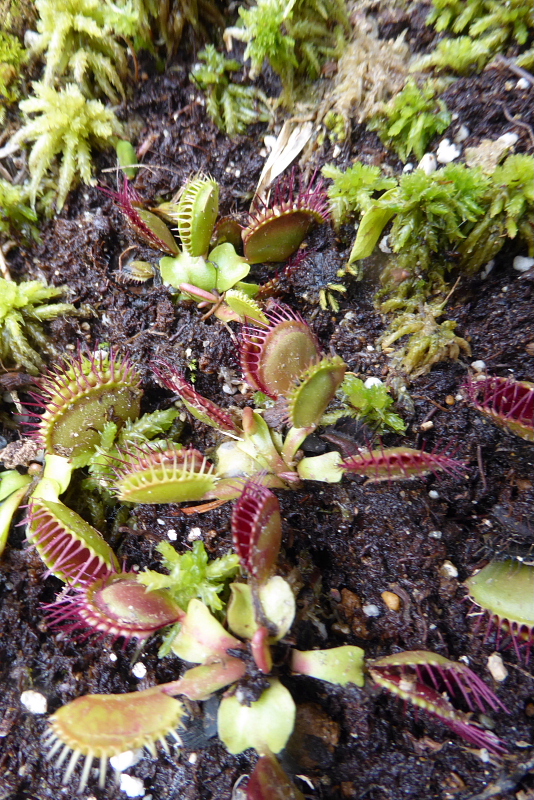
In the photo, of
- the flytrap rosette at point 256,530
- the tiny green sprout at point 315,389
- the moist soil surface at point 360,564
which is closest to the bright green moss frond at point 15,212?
the moist soil surface at point 360,564

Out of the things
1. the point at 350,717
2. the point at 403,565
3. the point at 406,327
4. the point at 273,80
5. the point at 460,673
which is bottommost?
the point at 350,717

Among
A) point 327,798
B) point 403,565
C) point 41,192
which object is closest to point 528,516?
point 403,565

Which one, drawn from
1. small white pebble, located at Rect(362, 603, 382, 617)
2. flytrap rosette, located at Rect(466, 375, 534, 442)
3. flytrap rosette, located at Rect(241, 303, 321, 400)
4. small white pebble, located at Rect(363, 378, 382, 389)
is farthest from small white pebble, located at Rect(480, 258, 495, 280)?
small white pebble, located at Rect(362, 603, 382, 617)

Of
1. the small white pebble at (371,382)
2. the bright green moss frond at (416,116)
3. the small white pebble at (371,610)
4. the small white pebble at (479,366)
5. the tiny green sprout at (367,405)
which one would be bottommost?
the small white pebble at (371,610)

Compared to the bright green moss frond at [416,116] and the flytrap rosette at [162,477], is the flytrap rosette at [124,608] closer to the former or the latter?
the flytrap rosette at [162,477]

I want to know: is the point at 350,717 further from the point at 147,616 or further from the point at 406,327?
the point at 406,327
